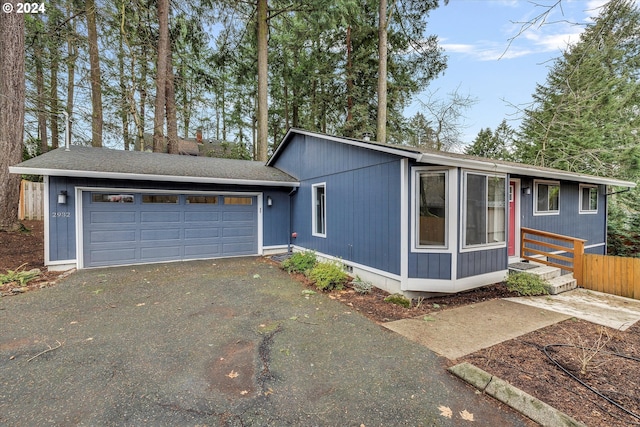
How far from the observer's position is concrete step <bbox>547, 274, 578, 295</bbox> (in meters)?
5.53

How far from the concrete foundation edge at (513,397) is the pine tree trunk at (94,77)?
43.8ft

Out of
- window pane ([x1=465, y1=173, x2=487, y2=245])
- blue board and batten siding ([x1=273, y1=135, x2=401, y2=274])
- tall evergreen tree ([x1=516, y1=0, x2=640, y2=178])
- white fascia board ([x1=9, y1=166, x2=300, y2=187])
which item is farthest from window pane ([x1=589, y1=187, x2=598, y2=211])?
white fascia board ([x1=9, y1=166, x2=300, y2=187])

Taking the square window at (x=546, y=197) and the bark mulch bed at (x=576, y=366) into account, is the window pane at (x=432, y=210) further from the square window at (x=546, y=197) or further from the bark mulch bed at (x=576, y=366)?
the square window at (x=546, y=197)

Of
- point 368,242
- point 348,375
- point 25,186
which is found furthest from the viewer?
point 25,186

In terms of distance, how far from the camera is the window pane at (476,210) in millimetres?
5020

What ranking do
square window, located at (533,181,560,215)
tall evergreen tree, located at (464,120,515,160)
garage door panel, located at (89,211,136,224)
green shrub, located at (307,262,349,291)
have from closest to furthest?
green shrub, located at (307,262,349,291), garage door panel, located at (89,211,136,224), square window, located at (533,181,560,215), tall evergreen tree, located at (464,120,515,160)

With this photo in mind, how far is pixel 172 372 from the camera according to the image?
9.07 ft

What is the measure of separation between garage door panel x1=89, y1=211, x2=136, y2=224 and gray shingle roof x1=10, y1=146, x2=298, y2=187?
96 centimetres

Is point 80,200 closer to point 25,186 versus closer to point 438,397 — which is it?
point 25,186

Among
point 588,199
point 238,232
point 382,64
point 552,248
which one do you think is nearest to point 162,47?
point 238,232

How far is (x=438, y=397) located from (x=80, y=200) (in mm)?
8049

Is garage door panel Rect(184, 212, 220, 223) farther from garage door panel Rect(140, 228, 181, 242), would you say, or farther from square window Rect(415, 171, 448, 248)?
square window Rect(415, 171, 448, 248)

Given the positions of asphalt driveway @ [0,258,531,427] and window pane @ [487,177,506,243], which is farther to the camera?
window pane @ [487,177,506,243]

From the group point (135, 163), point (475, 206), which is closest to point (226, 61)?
point (135, 163)
